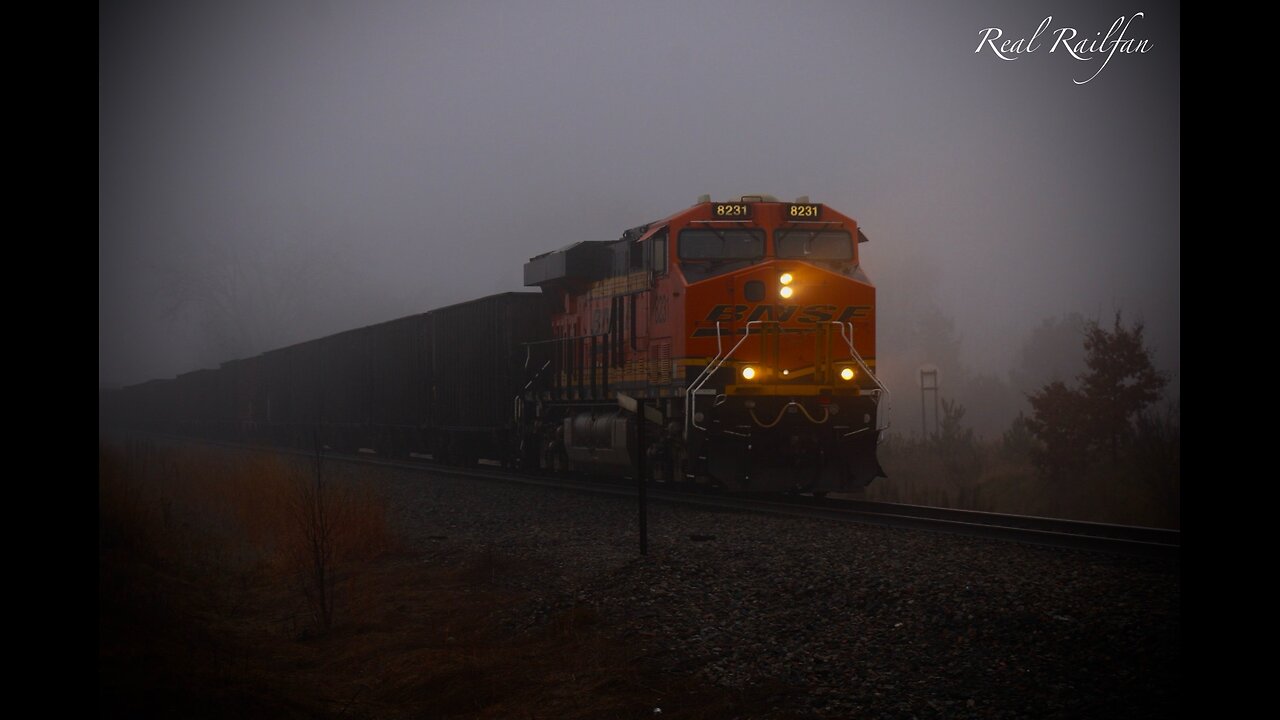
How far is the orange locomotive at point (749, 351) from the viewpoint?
514 inches

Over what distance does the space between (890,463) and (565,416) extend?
26.5 ft

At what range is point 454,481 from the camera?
17.7 meters

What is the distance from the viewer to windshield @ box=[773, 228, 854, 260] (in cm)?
1415

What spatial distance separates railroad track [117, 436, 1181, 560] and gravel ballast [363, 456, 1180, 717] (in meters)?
0.53

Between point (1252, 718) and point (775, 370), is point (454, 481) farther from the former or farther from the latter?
point (1252, 718)

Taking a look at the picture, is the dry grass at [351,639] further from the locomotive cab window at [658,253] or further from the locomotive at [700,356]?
the locomotive cab window at [658,253]

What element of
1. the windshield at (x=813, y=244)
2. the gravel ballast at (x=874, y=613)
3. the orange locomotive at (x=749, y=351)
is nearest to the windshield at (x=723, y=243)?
the orange locomotive at (x=749, y=351)

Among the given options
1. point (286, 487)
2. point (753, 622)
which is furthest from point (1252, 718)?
point (286, 487)

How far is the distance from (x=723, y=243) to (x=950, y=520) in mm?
5322

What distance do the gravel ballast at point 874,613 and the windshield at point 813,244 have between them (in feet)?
16.3

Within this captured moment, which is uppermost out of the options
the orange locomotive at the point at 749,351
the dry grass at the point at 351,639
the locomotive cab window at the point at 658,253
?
the locomotive cab window at the point at 658,253

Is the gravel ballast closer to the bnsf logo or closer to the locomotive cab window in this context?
the bnsf logo

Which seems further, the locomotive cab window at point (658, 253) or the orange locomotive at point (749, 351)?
the locomotive cab window at point (658, 253)

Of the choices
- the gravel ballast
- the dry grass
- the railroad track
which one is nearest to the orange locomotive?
the railroad track
